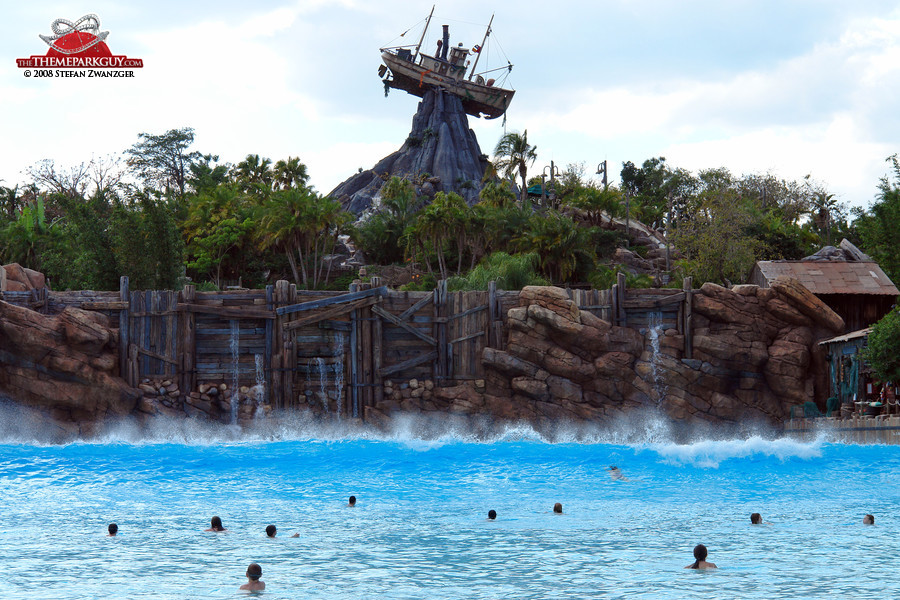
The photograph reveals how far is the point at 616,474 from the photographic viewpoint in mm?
19438

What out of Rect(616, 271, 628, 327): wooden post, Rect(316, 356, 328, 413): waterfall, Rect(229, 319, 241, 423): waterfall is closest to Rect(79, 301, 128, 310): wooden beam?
Rect(229, 319, 241, 423): waterfall

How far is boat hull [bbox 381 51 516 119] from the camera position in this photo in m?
79.7

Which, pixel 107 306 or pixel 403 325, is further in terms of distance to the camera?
pixel 403 325

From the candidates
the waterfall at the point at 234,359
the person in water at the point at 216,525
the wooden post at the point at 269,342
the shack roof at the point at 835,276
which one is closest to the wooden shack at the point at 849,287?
the shack roof at the point at 835,276

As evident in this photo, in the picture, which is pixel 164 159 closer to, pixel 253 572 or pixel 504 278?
pixel 504 278

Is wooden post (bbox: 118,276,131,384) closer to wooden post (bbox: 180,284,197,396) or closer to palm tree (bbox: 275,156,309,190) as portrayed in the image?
wooden post (bbox: 180,284,197,396)

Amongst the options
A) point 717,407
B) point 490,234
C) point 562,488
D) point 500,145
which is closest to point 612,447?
point 562,488

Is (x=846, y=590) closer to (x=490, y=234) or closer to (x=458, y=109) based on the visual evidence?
(x=490, y=234)

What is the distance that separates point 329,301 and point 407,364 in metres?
3.19

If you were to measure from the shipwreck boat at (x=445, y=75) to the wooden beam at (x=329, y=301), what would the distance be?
175ft

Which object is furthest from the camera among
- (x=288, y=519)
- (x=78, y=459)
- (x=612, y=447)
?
(x=612, y=447)

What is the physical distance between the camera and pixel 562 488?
18344 mm

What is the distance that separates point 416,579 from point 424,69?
7383 cm

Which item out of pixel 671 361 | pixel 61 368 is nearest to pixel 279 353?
pixel 61 368
